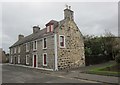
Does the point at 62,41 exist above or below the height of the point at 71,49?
above

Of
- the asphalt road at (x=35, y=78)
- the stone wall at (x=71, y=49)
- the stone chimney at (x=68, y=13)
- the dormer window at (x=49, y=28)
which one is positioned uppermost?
the stone chimney at (x=68, y=13)

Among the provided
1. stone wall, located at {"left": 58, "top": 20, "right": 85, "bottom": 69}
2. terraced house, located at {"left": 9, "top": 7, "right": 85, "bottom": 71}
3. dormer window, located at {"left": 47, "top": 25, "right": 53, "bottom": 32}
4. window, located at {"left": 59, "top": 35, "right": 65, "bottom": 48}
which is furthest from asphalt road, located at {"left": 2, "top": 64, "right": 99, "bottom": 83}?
dormer window, located at {"left": 47, "top": 25, "right": 53, "bottom": 32}

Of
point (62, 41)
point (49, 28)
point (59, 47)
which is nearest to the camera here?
point (59, 47)

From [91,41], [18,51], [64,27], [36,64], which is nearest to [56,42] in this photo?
[64,27]

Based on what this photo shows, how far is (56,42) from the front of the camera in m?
24.5

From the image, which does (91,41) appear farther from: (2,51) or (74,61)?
(2,51)

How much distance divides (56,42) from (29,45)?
30.9 feet

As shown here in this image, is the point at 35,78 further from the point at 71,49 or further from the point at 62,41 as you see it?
the point at 71,49

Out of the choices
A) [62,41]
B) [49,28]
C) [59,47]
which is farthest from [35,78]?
[49,28]

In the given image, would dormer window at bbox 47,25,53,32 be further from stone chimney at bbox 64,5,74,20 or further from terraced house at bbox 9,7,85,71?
stone chimney at bbox 64,5,74,20

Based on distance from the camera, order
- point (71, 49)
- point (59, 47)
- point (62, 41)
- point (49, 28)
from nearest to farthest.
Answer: point (59, 47), point (62, 41), point (71, 49), point (49, 28)

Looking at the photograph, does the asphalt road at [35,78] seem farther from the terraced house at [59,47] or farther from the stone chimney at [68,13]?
the stone chimney at [68,13]

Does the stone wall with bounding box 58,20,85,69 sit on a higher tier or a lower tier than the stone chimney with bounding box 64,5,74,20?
lower

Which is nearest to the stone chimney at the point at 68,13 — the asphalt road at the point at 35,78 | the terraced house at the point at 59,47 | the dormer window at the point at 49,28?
the terraced house at the point at 59,47
